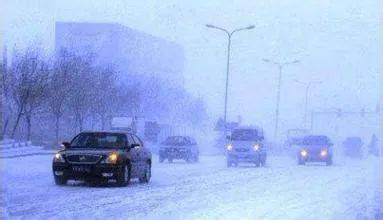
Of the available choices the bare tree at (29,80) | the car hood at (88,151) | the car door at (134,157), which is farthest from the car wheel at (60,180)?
the bare tree at (29,80)

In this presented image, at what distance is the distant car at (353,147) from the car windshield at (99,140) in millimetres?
51774

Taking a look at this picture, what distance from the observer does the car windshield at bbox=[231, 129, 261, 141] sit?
42000mm

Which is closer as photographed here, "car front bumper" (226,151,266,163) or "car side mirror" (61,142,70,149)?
"car side mirror" (61,142,70,149)

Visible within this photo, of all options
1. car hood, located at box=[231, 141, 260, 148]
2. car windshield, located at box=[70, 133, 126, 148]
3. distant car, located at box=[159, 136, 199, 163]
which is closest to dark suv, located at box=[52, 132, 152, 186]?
car windshield, located at box=[70, 133, 126, 148]

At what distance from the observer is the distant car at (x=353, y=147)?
2841 inches

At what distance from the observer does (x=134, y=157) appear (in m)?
21.7

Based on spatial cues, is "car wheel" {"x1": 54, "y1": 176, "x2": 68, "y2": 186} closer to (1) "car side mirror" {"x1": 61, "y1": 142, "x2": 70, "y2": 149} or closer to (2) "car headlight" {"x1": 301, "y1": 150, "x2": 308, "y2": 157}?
(1) "car side mirror" {"x1": 61, "y1": 142, "x2": 70, "y2": 149}

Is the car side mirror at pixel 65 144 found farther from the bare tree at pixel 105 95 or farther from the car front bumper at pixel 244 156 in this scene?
the bare tree at pixel 105 95

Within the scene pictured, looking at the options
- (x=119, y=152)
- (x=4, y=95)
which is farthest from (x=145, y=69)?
(x=119, y=152)

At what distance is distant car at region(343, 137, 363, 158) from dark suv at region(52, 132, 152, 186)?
52060 millimetres

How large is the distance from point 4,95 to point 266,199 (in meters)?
46.1

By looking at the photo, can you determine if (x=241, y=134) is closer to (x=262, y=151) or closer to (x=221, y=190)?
(x=262, y=151)

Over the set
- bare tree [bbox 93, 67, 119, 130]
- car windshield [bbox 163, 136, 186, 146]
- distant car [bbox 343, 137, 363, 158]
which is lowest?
distant car [bbox 343, 137, 363, 158]

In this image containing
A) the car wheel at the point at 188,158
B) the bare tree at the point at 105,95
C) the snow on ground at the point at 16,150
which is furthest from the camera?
the bare tree at the point at 105,95
